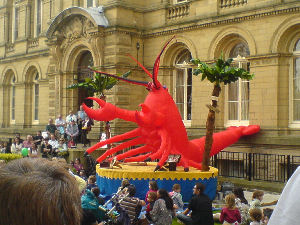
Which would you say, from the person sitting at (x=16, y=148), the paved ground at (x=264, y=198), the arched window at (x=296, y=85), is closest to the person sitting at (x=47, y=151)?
the person sitting at (x=16, y=148)

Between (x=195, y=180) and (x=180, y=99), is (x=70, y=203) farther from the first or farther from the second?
(x=180, y=99)

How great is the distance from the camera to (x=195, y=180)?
12.4 meters

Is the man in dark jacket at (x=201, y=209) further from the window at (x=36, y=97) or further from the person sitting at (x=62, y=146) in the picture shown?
the window at (x=36, y=97)

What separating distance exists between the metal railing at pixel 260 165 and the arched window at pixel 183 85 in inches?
134

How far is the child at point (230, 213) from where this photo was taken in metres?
8.83

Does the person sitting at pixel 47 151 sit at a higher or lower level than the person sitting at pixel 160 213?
higher

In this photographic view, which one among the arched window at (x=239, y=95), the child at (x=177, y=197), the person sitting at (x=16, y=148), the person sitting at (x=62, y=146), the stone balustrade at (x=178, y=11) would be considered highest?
the stone balustrade at (x=178, y=11)

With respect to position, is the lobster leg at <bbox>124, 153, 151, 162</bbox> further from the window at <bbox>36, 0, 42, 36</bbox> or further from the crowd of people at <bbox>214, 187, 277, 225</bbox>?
the window at <bbox>36, 0, 42, 36</bbox>

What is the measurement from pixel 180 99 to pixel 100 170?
7.93 meters

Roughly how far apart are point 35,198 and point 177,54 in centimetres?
1886

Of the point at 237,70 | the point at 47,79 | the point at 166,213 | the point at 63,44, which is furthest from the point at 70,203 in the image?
the point at 47,79

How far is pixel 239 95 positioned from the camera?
699 inches

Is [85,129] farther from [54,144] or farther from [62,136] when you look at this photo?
[62,136]

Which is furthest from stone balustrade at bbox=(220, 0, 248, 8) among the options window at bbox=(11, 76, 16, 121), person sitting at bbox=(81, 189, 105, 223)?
window at bbox=(11, 76, 16, 121)
